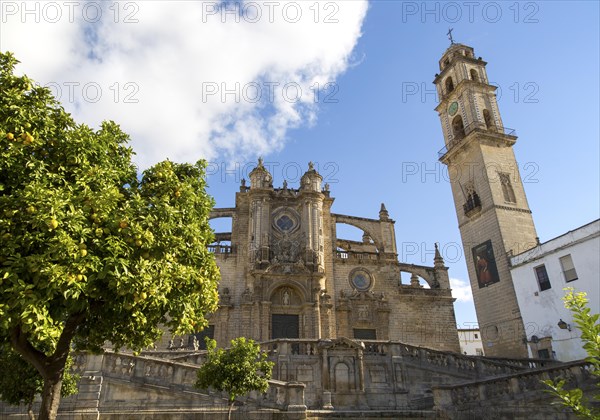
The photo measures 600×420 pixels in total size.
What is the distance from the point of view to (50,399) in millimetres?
7363

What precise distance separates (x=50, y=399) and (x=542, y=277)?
80.1 ft

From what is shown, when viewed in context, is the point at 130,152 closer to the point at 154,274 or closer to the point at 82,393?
the point at 154,274

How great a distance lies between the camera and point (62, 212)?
634cm

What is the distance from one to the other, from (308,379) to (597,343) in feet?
44.6

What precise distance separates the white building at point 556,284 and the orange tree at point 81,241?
67.2ft

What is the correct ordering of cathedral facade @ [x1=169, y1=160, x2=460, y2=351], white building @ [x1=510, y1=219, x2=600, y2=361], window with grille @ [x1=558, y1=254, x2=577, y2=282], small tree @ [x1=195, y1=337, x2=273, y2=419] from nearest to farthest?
small tree @ [x1=195, y1=337, x2=273, y2=419] < white building @ [x1=510, y1=219, x2=600, y2=361] < window with grille @ [x1=558, y1=254, x2=577, y2=282] < cathedral facade @ [x1=169, y1=160, x2=460, y2=351]

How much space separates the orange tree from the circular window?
22752mm

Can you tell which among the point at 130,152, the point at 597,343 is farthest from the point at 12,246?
the point at 597,343

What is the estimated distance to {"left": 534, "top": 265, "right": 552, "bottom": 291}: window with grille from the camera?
78.7 feet

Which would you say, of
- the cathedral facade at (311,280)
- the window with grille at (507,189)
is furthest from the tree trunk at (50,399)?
the window with grille at (507,189)

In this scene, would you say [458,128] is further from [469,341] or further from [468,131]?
[469,341]

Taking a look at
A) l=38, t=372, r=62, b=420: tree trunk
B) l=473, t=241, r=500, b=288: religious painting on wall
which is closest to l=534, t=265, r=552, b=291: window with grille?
l=473, t=241, r=500, b=288: religious painting on wall

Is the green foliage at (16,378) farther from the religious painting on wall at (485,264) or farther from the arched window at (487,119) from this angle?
the arched window at (487,119)

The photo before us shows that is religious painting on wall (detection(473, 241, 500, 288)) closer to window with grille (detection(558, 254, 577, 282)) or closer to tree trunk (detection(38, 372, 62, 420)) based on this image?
window with grille (detection(558, 254, 577, 282))
